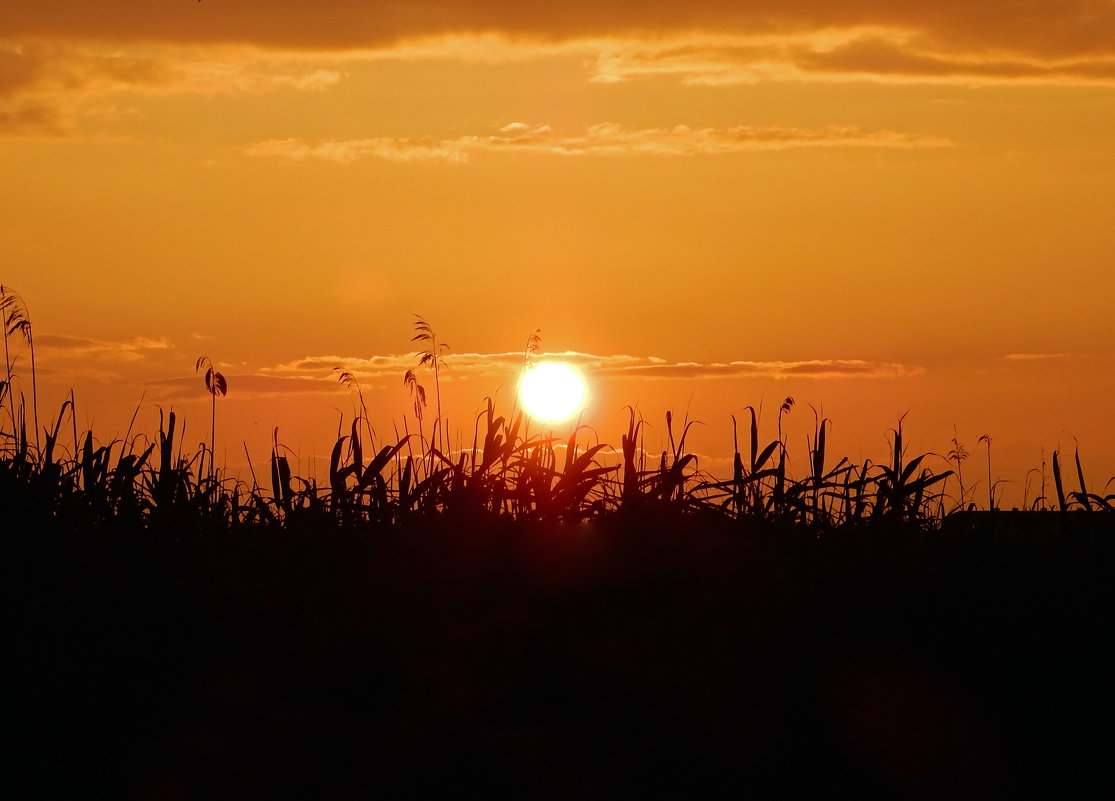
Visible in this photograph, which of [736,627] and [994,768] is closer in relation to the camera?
[994,768]

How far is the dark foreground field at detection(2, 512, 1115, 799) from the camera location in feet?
12.0

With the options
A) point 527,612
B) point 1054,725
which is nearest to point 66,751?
point 527,612

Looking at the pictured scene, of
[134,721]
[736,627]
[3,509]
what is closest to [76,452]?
→ [3,509]

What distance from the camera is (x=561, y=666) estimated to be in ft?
14.0

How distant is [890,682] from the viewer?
13.7ft

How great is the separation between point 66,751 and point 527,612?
1843 millimetres

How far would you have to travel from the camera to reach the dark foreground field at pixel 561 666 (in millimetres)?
3650

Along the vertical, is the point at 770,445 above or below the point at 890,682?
above

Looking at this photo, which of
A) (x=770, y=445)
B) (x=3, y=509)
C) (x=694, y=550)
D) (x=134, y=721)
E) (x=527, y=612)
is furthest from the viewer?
(x=770, y=445)

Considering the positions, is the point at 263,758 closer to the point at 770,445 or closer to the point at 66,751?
the point at 66,751

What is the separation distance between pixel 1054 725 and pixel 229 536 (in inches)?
148

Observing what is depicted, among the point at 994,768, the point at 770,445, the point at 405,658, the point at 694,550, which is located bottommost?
the point at 994,768

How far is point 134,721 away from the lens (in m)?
3.93

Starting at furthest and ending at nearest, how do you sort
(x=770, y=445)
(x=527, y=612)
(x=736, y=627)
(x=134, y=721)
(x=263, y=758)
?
(x=770, y=445), (x=527, y=612), (x=736, y=627), (x=134, y=721), (x=263, y=758)
